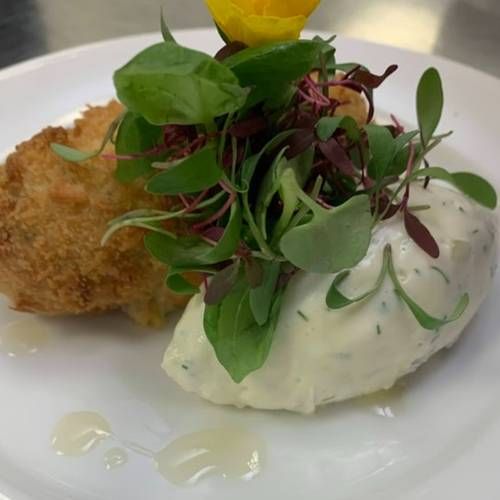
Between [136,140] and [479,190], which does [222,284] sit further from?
[479,190]

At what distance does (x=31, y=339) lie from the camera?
54.6 inches

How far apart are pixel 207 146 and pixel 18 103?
80 centimetres

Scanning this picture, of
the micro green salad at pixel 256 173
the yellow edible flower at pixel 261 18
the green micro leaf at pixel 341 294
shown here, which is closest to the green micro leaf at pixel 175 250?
the micro green salad at pixel 256 173

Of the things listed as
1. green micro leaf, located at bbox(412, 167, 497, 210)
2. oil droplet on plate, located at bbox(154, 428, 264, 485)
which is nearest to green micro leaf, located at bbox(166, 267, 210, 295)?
oil droplet on plate, located at bbox(154, 428, 264, 485)

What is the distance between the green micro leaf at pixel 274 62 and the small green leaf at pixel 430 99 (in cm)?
17

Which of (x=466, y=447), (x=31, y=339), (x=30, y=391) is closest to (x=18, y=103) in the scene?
(x=31, y=339)

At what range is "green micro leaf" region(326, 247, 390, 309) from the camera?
1.14m

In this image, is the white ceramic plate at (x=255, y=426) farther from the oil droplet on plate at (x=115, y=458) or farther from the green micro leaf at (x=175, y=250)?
the green micro leaf at (x=175, y=250)

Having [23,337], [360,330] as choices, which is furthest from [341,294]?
[23,337]

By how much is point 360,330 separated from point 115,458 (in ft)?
1.35

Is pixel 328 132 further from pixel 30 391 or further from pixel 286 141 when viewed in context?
pixel 30 391

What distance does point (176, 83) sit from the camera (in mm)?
1041

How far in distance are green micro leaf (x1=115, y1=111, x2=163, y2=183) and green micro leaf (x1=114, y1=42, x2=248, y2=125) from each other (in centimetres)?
18

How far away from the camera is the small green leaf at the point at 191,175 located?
1142mm
